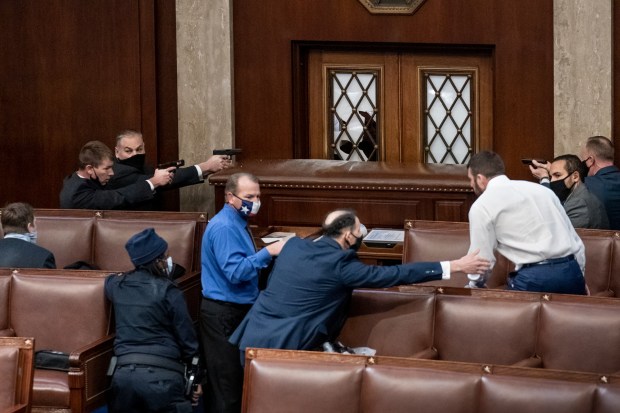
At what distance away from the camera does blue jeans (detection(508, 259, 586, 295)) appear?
5.77 metres

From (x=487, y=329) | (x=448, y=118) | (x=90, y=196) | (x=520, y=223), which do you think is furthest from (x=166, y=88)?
(x=487, y=329)

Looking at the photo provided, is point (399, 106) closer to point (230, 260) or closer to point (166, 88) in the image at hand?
point (166, 88)

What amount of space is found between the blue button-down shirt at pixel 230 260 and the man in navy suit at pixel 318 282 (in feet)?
1.47

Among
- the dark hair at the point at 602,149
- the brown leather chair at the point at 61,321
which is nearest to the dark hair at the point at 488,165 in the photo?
the brown leather chair at the point at 61,321

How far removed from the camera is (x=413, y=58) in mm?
9352

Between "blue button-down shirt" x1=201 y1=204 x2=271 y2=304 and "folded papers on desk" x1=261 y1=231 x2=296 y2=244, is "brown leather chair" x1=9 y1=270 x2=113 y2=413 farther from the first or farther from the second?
"folded papers on desk" x1=261 y1=231 x2=296 y2=244

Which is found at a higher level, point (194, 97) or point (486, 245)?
point (194, 97)

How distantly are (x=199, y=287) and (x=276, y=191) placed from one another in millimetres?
1081

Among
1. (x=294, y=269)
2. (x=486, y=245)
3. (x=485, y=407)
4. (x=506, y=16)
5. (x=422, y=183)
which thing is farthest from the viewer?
(x=506, y=16)

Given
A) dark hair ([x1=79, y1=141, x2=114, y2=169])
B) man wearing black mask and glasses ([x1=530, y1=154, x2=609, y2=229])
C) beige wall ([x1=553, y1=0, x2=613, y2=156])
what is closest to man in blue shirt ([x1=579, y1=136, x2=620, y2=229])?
man wearing black mask and glasses ([x1=530, y1=154, x2=609, y2=229])

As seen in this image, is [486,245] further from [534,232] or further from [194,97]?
[194,97]

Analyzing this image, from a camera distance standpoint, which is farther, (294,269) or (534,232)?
(534,232)

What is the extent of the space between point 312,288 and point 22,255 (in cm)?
183

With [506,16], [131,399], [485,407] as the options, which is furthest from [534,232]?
[506,16]
